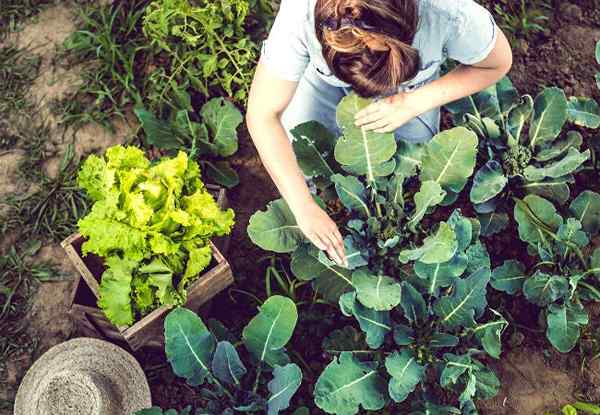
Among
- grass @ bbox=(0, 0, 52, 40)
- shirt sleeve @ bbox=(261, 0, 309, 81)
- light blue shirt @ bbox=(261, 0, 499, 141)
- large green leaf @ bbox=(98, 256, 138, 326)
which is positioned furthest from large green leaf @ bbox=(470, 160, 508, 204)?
grass @ bbox=(0, 0, 52, 40)

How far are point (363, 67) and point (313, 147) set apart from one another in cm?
88

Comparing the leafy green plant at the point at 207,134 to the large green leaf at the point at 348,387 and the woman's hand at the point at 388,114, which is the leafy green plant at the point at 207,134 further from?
the large green leaf at the point at 348,387

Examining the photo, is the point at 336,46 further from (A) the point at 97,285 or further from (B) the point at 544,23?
(B) the point at 544,23

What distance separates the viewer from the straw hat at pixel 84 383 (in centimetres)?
218

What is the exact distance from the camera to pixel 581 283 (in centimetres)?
270

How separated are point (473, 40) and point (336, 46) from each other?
633 millimetres

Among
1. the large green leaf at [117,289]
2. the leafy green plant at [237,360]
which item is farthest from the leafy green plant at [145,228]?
the leafy green plant at [237,360]

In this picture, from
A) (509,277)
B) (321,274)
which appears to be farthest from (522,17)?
(321,274)

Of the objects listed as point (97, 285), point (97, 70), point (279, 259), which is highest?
point (97, 70)

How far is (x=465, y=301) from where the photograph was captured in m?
2.44

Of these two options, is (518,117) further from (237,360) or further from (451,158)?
(237,360)

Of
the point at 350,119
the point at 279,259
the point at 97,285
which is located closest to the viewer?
the point at 97,285

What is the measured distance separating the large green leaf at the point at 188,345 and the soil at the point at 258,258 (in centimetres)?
37

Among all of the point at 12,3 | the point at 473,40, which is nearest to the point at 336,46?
the point at 473,40
